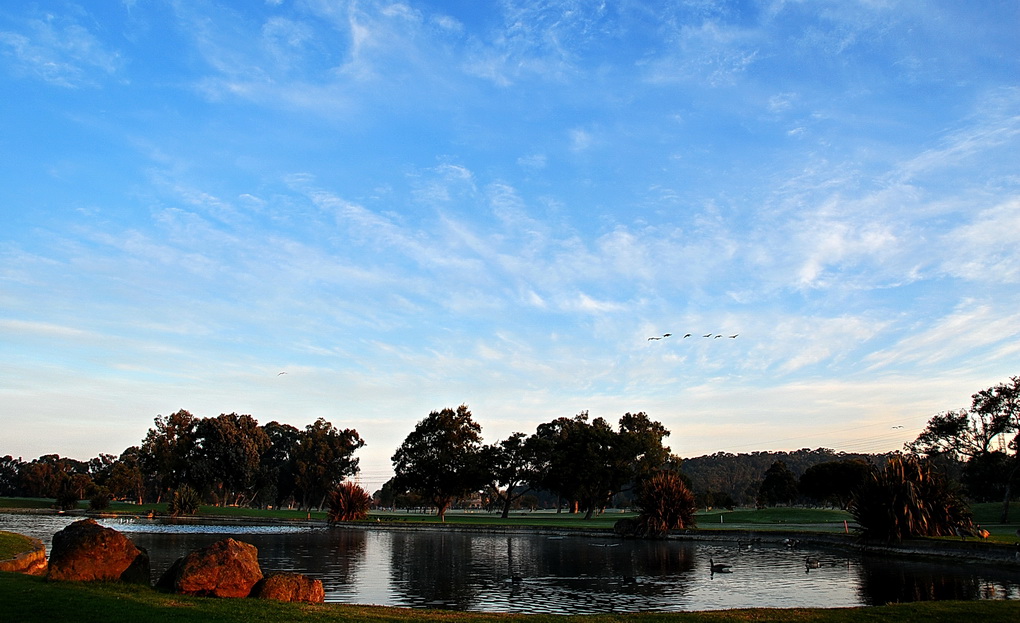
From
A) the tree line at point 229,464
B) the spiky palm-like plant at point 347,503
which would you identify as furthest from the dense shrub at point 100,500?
the spiky palm-like plant at point 347,503

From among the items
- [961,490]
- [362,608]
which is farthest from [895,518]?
[362,608]

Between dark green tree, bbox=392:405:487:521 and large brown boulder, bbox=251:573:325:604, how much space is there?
197 ft

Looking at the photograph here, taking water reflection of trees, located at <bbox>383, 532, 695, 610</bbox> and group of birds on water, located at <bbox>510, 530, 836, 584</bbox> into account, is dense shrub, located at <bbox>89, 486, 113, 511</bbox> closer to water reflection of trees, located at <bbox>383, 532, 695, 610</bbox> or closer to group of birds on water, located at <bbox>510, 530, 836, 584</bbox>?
water reflection of trees, located at <bbox>383, 532, 695, 610</bbox>

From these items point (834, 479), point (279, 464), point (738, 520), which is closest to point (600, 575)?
point (738, 520)

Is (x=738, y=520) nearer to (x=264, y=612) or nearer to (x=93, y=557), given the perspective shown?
(x=93, y=557)

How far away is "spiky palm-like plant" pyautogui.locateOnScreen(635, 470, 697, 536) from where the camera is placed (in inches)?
2084

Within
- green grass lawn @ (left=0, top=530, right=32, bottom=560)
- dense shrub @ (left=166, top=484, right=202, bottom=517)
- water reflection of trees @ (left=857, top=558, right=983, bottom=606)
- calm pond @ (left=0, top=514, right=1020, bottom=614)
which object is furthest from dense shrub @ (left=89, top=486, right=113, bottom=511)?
water reflection of trees @ (left=857, top=558, right=983, bottom=606)

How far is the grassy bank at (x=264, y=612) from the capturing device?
12.9m

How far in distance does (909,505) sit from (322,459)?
3507 inches

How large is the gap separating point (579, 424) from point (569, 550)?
48.6 metres

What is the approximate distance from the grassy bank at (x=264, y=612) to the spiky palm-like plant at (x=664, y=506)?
3730 cm

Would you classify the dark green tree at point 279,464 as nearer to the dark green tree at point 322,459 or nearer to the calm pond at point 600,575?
the dark green tree at point 322,459

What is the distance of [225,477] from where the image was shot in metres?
95.1

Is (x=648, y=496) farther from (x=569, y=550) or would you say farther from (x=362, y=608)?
(x=362, y=608)
